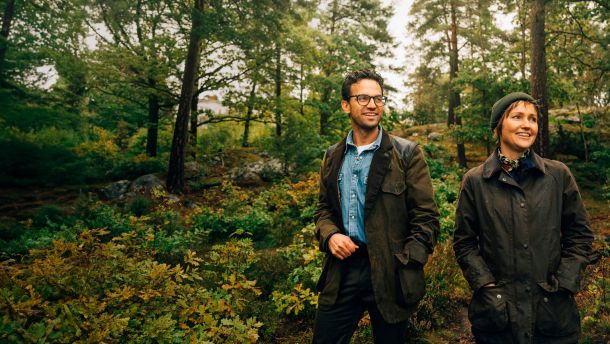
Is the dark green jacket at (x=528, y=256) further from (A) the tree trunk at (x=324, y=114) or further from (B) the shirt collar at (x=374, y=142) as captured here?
(A) the tree trunk at (x=324, y=114)

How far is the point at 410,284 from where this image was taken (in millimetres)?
2104

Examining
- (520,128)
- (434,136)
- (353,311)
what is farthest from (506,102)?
(434,136)

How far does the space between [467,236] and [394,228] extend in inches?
18.7

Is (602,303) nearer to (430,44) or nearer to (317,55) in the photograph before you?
(317,55)

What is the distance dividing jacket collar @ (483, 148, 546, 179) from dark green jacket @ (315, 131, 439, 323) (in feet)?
1.18

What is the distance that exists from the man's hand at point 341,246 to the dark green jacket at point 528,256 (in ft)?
2.33

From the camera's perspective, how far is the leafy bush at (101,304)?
6.94ft

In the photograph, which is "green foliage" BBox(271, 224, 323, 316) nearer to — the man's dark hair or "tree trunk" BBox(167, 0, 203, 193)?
the man's dark hair

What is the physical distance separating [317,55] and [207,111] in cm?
522

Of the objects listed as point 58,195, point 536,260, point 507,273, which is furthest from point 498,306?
point 58,195

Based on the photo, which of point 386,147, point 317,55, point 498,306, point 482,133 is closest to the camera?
point 498,306

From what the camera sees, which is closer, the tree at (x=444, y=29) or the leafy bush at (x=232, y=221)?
the leafy bush at (x=232, y=221)

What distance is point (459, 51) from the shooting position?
56.3 ft

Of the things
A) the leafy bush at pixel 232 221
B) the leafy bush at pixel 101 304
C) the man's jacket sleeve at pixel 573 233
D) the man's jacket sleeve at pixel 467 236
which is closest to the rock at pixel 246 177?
the leafy bush at pixel 232 221
